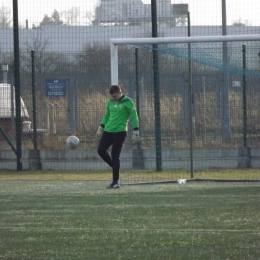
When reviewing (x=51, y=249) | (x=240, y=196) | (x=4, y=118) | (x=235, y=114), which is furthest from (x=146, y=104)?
(x=51, y=249)

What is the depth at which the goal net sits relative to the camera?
16.6 meters

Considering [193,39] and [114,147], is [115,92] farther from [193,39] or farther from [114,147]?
[193,39]

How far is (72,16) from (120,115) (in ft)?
13.8

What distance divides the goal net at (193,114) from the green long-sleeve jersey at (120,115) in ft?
7.73

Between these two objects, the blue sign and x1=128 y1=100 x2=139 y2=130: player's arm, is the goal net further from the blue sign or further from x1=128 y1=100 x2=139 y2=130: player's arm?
x1=128 y1=100 x2=139 y2=130: player's arm

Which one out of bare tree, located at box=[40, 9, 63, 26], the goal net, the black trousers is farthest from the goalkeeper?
bare tree, located at box=[40, 9, 63, 26]

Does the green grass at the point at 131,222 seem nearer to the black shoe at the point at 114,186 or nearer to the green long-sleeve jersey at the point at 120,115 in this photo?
the black shoe at the point at 114,186

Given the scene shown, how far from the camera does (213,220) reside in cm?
957

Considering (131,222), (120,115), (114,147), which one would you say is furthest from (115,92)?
(131,222)

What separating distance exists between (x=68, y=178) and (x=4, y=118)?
2.78 metres

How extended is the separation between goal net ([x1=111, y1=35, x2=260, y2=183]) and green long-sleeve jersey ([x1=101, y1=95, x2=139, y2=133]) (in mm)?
2356

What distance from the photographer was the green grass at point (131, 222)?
302 inches

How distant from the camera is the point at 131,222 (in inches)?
375

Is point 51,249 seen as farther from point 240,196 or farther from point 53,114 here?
point 53,114
